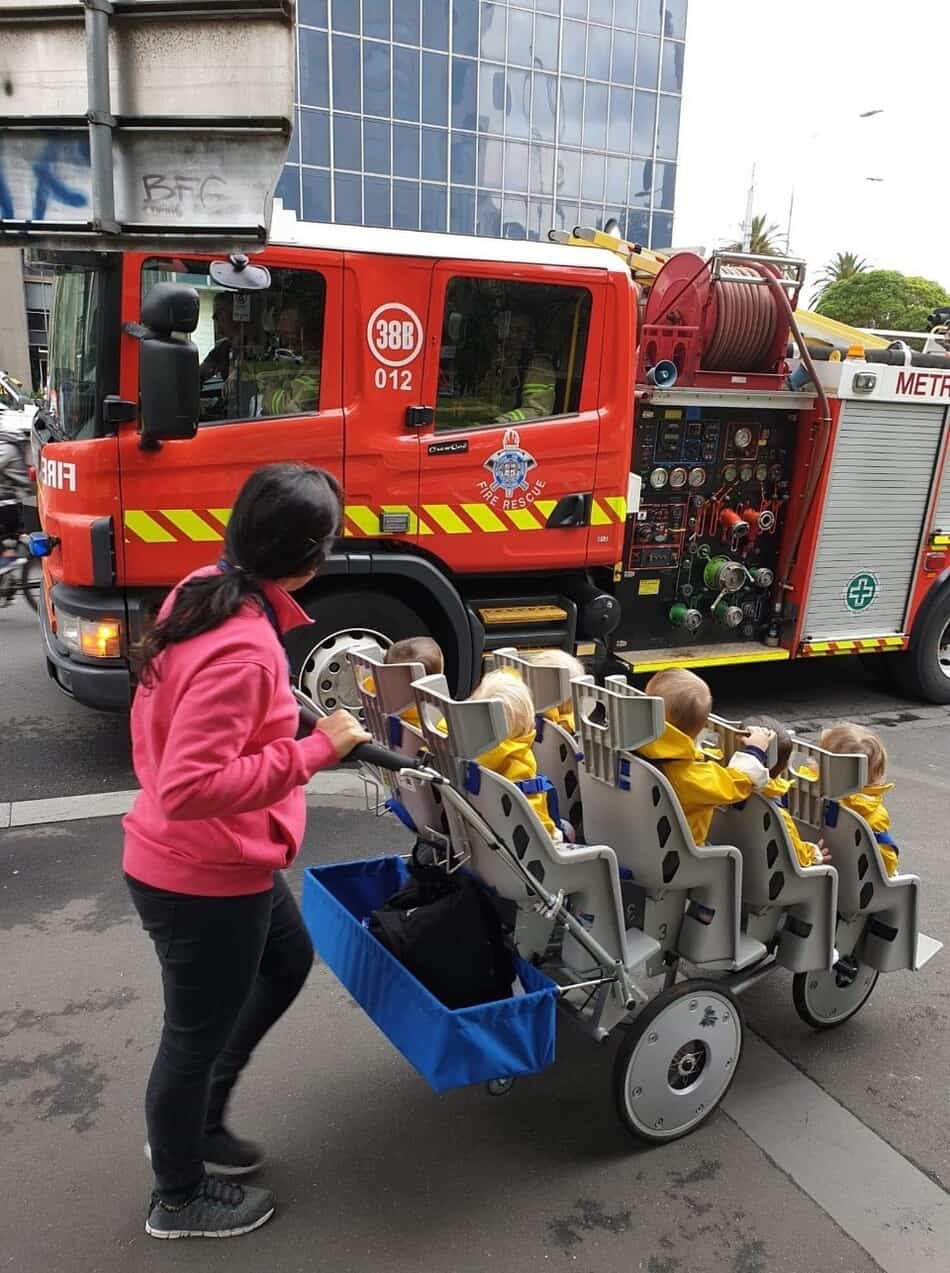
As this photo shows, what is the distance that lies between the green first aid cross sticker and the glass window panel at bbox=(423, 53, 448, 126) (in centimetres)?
3465

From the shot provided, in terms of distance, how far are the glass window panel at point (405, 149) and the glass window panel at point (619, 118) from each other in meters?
7.84

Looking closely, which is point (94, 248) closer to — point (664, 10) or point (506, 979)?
point (506, 979)

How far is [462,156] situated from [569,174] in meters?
4.46

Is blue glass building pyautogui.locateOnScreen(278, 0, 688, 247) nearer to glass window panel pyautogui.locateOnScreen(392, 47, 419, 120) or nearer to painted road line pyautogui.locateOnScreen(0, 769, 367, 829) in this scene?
glass window panel pyautogui.locateOnScreen(392, 47, 419, 120)

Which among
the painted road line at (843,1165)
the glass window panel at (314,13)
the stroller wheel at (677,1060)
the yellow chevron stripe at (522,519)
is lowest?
the painted road line at (843,1165)

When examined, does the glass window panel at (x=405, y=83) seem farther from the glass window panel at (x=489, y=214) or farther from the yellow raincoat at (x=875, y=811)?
the yellow raincoat at (x=875, y=811)

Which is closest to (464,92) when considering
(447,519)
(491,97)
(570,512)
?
(491,97)

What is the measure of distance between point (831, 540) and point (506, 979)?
4874 mm

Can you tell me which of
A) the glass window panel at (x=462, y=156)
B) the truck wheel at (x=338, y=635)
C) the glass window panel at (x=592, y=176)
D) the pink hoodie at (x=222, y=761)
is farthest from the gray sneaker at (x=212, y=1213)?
the glass window panel at (x=592, y=176)

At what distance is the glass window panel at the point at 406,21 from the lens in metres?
34.2

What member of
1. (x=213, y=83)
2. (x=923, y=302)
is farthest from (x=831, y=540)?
(x=923, y=302)

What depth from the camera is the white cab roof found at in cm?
495

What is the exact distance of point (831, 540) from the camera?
6676 millimetres

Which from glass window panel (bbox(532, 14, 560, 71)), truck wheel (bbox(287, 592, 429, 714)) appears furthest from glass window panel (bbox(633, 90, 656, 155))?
truck wheel (bbox(287, 592, 429, 714))
